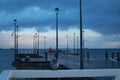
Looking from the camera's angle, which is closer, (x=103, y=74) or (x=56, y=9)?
(x=103, y=74)

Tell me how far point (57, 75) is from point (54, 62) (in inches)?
11.6

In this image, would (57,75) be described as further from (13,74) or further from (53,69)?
(13,74)

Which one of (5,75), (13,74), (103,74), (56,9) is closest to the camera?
(5,75)

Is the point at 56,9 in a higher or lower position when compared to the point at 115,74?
higher

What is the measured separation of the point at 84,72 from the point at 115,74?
661 millimetres

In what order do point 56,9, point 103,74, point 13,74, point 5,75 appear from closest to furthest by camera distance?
point 5,75 → point 13,74 → point 103,74 → point 56,9

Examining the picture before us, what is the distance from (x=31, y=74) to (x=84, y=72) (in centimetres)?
111

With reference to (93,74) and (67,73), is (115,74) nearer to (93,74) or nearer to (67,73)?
(93,74)

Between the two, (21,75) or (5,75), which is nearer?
(5,75)

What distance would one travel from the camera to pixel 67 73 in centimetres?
633

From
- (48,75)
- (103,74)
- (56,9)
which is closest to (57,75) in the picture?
(48,75)

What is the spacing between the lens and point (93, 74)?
6.40 metres

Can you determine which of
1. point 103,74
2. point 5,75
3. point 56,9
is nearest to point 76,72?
point 103,74

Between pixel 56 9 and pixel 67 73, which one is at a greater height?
pixel 56 9
